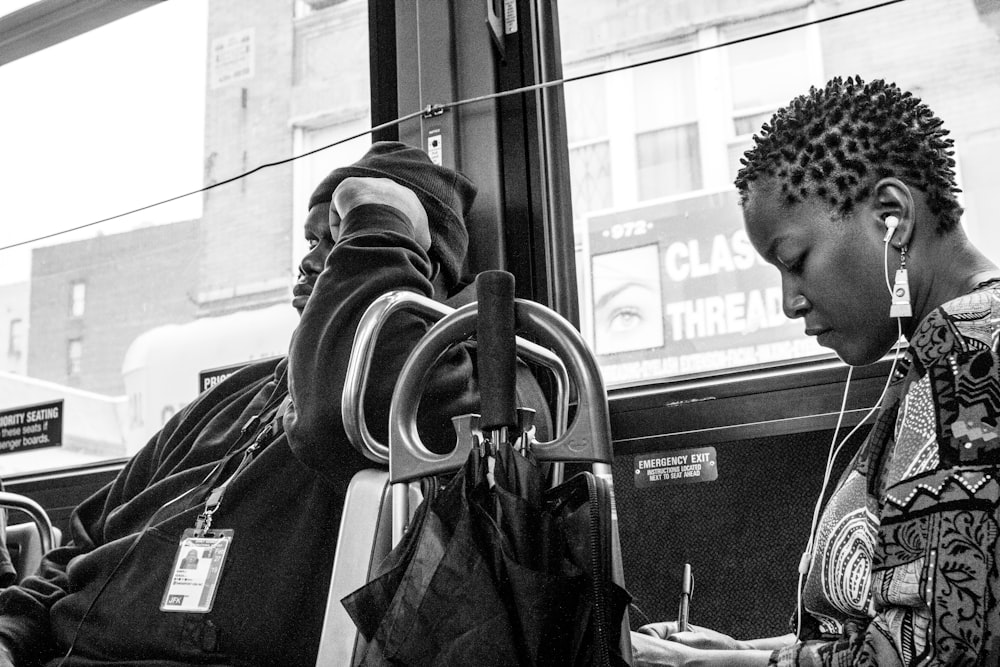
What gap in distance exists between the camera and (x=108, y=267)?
3.02 meters

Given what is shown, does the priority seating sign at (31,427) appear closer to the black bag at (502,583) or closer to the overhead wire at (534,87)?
the overhead wire at (534,87)

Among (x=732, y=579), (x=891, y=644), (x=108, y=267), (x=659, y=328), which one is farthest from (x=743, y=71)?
(x=108, y=267)

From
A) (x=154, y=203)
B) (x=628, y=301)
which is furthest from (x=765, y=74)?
(x=154, y=203)

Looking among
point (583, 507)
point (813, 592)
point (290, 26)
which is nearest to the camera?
point (583, 507)

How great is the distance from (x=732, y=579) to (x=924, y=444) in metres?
1.00

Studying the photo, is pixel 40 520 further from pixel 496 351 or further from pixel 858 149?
pixel 858 149

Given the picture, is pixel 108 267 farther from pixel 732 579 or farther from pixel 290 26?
pixel 732 579

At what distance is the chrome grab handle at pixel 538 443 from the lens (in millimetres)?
1155

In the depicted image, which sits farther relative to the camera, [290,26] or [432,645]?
[290,26]

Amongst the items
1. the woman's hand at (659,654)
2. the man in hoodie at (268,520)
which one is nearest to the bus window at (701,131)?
the man in hoodie at (268,520)

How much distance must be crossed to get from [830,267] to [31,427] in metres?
2.57

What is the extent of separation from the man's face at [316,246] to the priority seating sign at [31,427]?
135 cm

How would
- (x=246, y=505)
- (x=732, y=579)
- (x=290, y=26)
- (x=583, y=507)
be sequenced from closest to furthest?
(x=583, y=507) → (x=246, y=505) → (x=732, y=579) → (x=290, y=26)

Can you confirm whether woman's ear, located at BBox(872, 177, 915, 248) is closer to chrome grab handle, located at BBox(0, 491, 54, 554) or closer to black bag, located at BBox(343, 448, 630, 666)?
black bag, located at BBox(343, 448, 630, 666)
